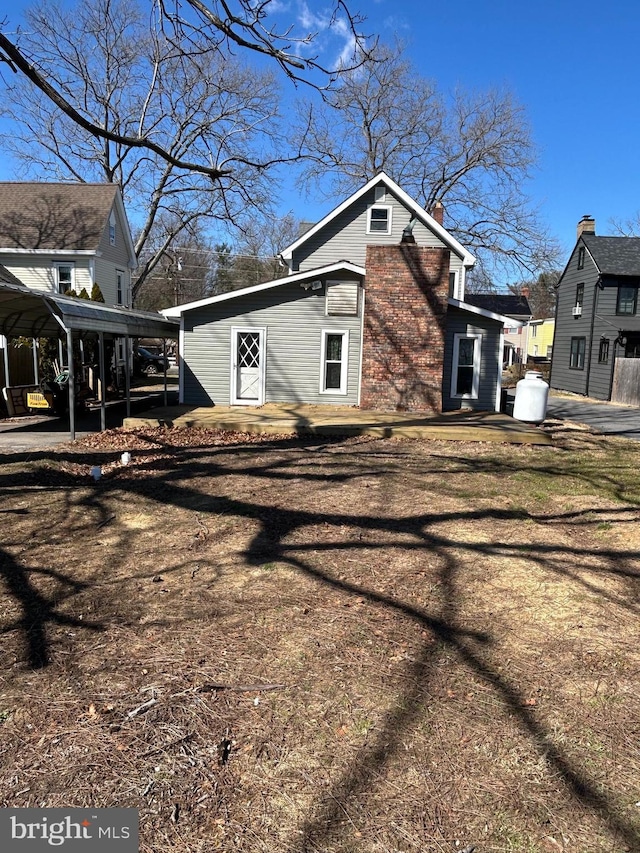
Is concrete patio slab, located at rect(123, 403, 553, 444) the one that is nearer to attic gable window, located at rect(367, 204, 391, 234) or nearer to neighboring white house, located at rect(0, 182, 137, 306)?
attic gable window, located at rect(367, 204, 391, 234)

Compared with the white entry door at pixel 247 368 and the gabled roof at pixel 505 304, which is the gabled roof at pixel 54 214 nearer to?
the white entry door at pixel 247 368

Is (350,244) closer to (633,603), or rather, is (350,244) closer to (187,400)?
(187,400)

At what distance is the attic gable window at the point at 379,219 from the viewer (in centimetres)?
2045

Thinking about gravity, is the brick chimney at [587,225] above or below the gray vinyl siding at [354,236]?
above

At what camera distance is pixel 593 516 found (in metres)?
6.84

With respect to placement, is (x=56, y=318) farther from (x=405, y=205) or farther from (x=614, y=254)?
(x=614, y=254)

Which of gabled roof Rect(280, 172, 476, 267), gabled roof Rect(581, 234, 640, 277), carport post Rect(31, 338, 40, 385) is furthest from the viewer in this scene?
gabled roof Rect(581, 234, 640, 277)

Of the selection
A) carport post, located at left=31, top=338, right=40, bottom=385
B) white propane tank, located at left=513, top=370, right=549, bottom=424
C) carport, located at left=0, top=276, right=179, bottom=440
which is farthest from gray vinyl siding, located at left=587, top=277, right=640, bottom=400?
carport post, located at left=31, top=338, right=40, bottom=385

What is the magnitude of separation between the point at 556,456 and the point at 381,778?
29.7 ft

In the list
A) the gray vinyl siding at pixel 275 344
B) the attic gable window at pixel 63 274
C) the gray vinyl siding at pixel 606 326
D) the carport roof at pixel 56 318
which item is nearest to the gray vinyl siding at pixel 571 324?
the gray vinyl siding at pixel 606 326

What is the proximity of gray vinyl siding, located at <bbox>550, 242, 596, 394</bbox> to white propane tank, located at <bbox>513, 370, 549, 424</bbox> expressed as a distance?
14.2 m

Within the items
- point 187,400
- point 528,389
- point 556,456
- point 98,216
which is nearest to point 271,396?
point 187,400

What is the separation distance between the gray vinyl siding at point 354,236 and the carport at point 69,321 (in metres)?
6.11

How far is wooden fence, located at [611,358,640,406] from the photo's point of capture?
Result: 2270 centimetres
